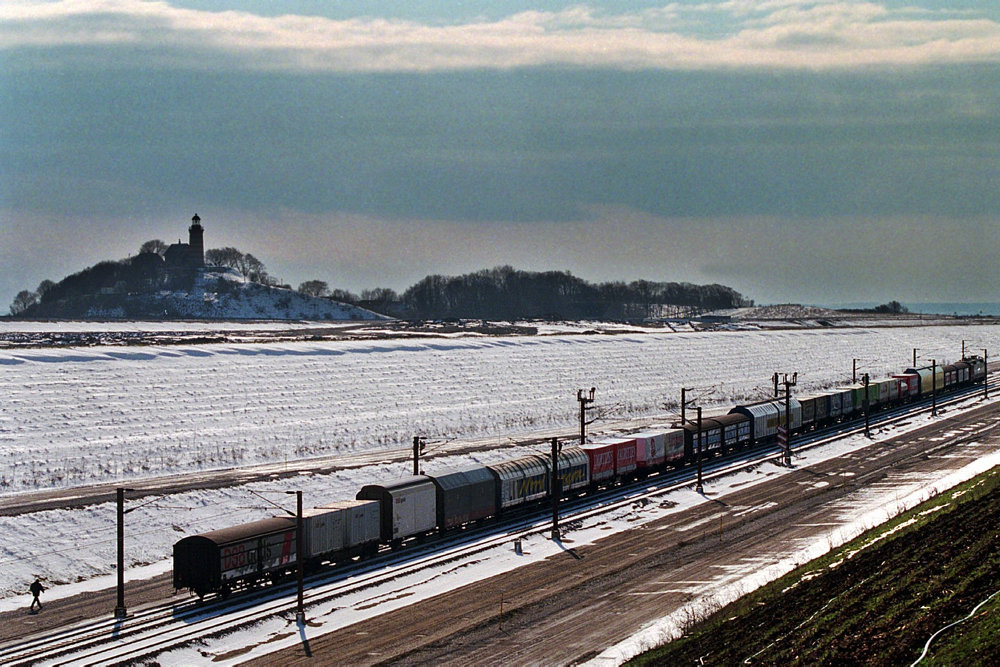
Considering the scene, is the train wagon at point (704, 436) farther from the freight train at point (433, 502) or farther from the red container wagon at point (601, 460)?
the red container wagon at point (601, 460)

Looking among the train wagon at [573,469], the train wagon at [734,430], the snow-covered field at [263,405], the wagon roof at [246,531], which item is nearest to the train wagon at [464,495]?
the train wagon at [573,469]

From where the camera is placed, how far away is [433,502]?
4594 cm

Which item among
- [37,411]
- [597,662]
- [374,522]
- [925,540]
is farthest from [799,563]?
[37,411]

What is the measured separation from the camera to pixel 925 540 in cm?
3731

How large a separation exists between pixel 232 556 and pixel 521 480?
1848 centimetres

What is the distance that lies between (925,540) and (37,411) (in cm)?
6638

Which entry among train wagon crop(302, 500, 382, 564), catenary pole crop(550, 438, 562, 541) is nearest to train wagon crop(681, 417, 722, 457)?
catenary pole crop(550, 438, 562, 541)

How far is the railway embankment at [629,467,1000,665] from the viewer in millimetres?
25156

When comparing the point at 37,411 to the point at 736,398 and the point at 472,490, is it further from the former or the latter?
the point at 736,398

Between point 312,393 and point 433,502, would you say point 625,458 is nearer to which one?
point 433,502

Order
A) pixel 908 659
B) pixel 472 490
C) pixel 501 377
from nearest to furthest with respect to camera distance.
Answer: pixel 908 659 → pixel 472 490 → pixel 501 377

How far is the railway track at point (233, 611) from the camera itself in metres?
32.0

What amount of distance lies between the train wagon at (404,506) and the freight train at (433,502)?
0.05m

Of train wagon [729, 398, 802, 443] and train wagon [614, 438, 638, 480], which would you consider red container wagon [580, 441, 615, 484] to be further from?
train wagon [729, 398, 802, 443]
